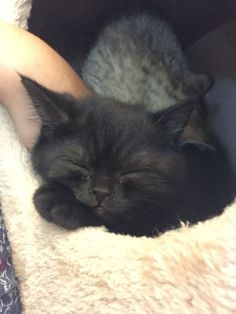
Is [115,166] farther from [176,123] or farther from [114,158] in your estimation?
[176,123]

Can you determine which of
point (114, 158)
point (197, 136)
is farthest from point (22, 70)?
point (197, 136)

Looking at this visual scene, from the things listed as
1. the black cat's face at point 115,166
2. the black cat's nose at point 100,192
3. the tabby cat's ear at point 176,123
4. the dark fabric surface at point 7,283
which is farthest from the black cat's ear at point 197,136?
the dark fabric surface at point 7,283

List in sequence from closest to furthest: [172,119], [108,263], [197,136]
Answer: [108,263] < [172,119] < [197,136]

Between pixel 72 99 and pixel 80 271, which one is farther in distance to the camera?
pixel 72 99

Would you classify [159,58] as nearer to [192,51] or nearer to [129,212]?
[192,51]

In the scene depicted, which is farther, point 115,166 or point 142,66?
point 142,66

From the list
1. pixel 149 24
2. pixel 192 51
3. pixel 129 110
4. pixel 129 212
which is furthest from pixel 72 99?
pixel 192 51
